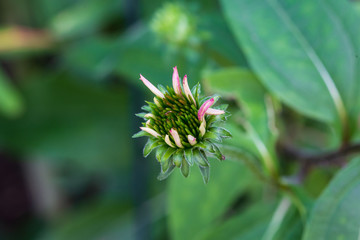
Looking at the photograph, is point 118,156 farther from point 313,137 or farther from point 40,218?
point 313,137

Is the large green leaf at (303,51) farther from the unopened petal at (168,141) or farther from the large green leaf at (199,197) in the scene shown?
the unopened petal at (168,141)

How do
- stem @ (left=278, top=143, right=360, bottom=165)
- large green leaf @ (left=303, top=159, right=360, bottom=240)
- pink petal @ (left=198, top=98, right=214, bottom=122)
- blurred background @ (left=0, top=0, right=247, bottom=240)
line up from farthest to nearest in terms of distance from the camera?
blurred background @ (left=0, top=0, right=247, bottom=240) < stem @ (left=278, top=143, right=360, bottom=165) < large green leaf @ (left=303, top=159, right=360, bottom=240) < pink petal @ (left=198, top=98, right=214, bottom=122)

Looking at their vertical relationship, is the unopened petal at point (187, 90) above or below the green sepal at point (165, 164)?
above

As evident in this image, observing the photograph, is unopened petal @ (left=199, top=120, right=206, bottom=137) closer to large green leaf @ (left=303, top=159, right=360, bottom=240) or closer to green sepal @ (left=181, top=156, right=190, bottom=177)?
green sepal @ (left=181, top=156, right=190, bottom=177)

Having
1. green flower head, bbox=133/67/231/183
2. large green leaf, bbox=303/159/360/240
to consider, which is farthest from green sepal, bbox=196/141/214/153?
large green leaf, bbox=303/159/360/240

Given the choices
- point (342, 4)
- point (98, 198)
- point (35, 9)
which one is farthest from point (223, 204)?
point (35, 9)

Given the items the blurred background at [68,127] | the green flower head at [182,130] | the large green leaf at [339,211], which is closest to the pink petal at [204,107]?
the green flower head at [182,130]
